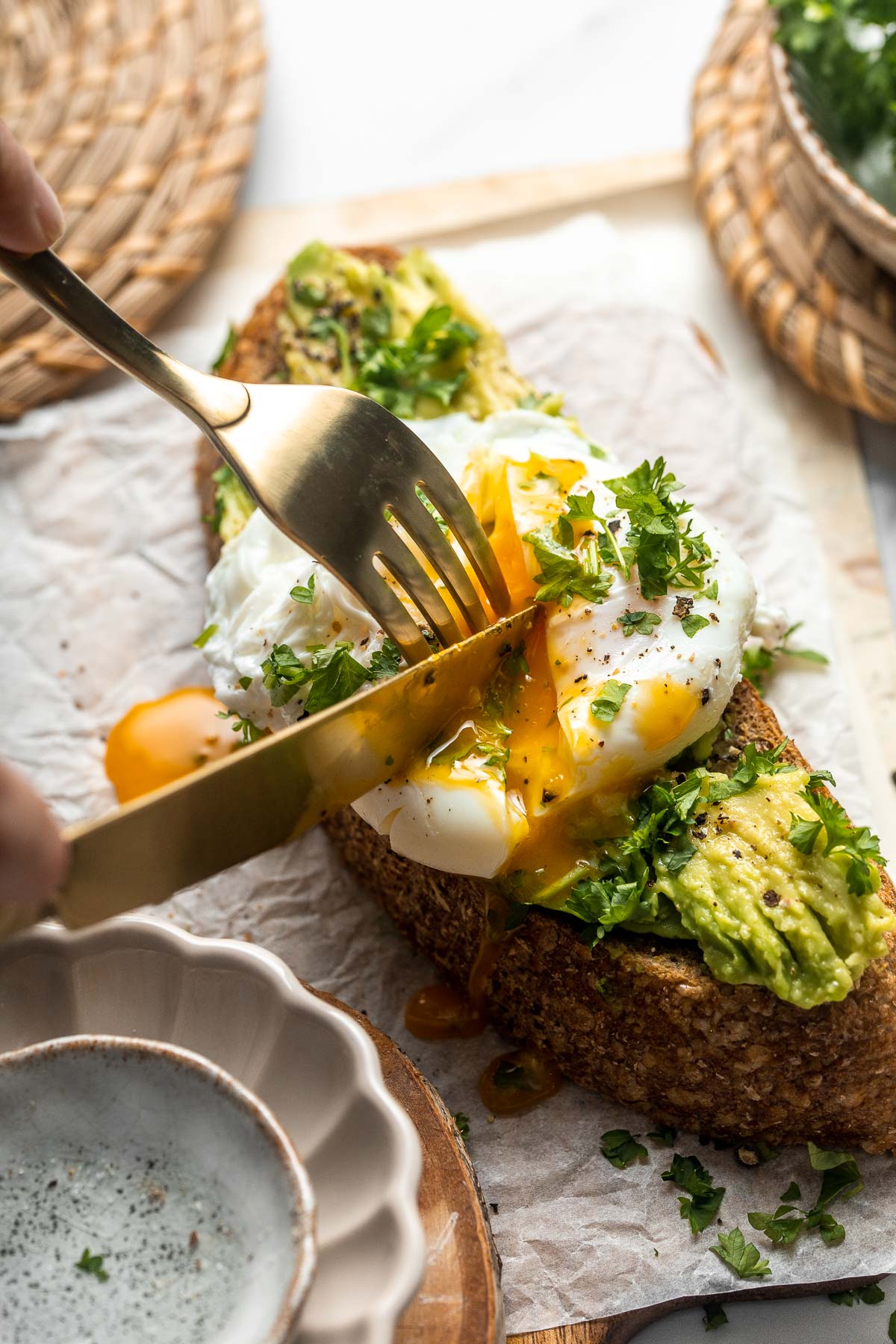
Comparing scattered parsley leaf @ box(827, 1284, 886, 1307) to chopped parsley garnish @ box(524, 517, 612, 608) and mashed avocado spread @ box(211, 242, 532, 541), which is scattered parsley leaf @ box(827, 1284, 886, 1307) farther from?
mashed avocado spread @ box(211, 242, 532, 541)

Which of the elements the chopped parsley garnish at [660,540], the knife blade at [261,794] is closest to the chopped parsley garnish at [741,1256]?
the knife blade at [261,794]

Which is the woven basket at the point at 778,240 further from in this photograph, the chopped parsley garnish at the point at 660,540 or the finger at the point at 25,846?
the finger at the point at 25,846

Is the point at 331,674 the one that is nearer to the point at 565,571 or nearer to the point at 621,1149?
the point at 565,571

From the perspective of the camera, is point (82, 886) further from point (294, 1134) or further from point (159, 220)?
point (159, 220)

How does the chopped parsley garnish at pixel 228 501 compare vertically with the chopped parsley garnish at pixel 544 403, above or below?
below

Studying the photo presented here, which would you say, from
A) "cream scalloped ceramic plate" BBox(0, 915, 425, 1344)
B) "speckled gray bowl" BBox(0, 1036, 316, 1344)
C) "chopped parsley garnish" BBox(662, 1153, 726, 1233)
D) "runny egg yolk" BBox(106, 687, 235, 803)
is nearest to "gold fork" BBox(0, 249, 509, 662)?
"cream scalloped ceramic plate" BBox(0, 915, 425, 1344)

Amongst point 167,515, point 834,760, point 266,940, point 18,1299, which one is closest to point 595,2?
point 167,515

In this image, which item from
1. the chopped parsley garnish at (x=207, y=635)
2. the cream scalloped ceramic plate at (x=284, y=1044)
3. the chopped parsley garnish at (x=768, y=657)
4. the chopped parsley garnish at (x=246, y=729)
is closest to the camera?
the cream scalloped ceramic plate at (x=284, y=1044)

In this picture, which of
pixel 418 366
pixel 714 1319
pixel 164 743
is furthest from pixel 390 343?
pixel 714 1319
